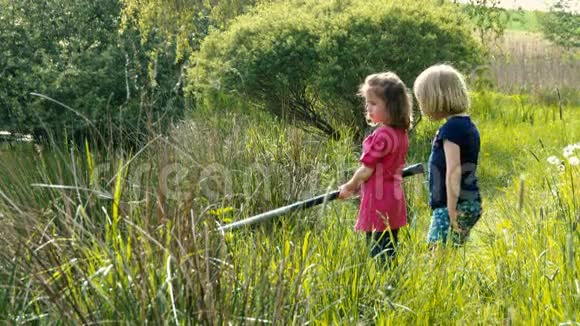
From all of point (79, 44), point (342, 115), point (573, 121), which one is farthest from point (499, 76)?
point (79, 44)

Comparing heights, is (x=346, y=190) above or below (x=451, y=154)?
below

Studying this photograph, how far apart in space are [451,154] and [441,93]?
0.33 m

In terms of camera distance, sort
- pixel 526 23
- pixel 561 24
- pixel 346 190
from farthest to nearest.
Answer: pixel 526 23 < pixel 561 24 < pixel 346 190

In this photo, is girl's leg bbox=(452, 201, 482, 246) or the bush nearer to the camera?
girl's leg bbox=(452, 201, 482, 246)

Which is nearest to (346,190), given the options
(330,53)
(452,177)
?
(452,177)

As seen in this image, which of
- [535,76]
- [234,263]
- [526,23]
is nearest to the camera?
[234,263]

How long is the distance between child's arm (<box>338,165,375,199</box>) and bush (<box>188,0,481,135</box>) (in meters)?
4.08

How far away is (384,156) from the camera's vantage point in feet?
15.5

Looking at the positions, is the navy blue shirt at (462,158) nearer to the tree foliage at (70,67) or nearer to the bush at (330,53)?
the bush at (330,53)

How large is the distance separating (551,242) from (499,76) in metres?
12.1

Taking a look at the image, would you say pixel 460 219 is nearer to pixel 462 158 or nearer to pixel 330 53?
pixel 462 158

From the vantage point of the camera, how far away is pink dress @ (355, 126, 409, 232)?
15.4 ft

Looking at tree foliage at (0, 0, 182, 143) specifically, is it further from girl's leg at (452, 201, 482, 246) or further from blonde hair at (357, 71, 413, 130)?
girl's leg at (452, 201, 482, 246)

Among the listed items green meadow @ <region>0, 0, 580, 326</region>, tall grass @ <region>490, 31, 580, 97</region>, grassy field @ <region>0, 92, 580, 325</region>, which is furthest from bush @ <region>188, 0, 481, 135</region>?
tall grass @ <region>490, 31, 580, 97</region>
